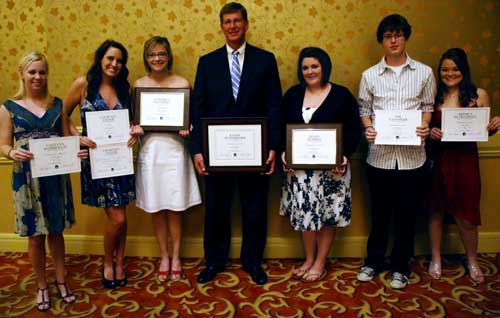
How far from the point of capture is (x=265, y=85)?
2.47m

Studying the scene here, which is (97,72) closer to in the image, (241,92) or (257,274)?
(241,92)

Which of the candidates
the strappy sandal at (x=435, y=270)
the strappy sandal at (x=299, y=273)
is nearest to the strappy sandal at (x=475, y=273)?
the strappy sandal at (x=435, y=270)

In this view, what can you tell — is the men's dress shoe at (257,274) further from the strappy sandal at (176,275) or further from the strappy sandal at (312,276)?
the strappy sandal at (176,275)

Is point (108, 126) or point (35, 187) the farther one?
point (108, 126)

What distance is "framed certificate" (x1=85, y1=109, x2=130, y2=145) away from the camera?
229 centimetres

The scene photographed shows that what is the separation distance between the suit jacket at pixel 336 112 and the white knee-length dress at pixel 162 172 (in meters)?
0.70

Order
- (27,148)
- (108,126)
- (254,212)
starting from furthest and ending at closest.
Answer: (254,212)
(108,126)
(27,148)

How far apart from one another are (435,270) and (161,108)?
2.00 m

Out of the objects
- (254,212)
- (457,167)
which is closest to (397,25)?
(457,167)

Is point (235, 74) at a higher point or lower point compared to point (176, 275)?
higher

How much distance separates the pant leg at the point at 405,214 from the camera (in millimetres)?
2441

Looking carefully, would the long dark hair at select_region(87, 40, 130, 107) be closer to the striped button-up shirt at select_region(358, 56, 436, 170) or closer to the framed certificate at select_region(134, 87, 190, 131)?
the framed certificate at select_region(134, 87, 190, 131)

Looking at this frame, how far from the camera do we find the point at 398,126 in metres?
2.34

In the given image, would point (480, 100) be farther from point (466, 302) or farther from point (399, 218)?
point (466, 302)
